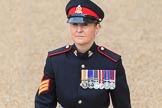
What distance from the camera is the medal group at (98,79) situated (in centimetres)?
324

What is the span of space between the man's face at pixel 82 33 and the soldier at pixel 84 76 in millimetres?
43

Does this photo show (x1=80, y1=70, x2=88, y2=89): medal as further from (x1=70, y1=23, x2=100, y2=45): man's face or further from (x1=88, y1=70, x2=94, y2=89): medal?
(x1=70, y1=23, x2=100, y2=45): man's face

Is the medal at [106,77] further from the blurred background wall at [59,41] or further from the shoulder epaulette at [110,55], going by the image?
the blurred background wall at [59,41]

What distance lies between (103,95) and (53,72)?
0.36m

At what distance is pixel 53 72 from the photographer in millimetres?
3266

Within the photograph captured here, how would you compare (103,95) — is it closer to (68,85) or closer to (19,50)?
(68,85)

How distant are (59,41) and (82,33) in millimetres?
3378

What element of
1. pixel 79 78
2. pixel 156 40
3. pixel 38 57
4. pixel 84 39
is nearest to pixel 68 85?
pixel 79 78

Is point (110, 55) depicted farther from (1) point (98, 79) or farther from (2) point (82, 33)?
(2) point (82, 33)

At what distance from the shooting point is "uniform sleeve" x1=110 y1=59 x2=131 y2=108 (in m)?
3.26

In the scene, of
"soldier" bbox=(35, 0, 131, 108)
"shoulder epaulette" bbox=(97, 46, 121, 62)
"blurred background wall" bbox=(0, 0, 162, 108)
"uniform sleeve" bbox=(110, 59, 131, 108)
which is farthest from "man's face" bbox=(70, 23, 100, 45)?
"blurred background wall" bbox=(0, 0, 162, 108)

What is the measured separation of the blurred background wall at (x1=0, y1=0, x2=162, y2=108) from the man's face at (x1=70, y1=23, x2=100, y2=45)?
7.86 feet

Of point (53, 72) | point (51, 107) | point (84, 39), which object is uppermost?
point (84, 39)

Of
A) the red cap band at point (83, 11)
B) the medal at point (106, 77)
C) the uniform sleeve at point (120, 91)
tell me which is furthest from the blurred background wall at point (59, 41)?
the red cap band at point (83, 11)
